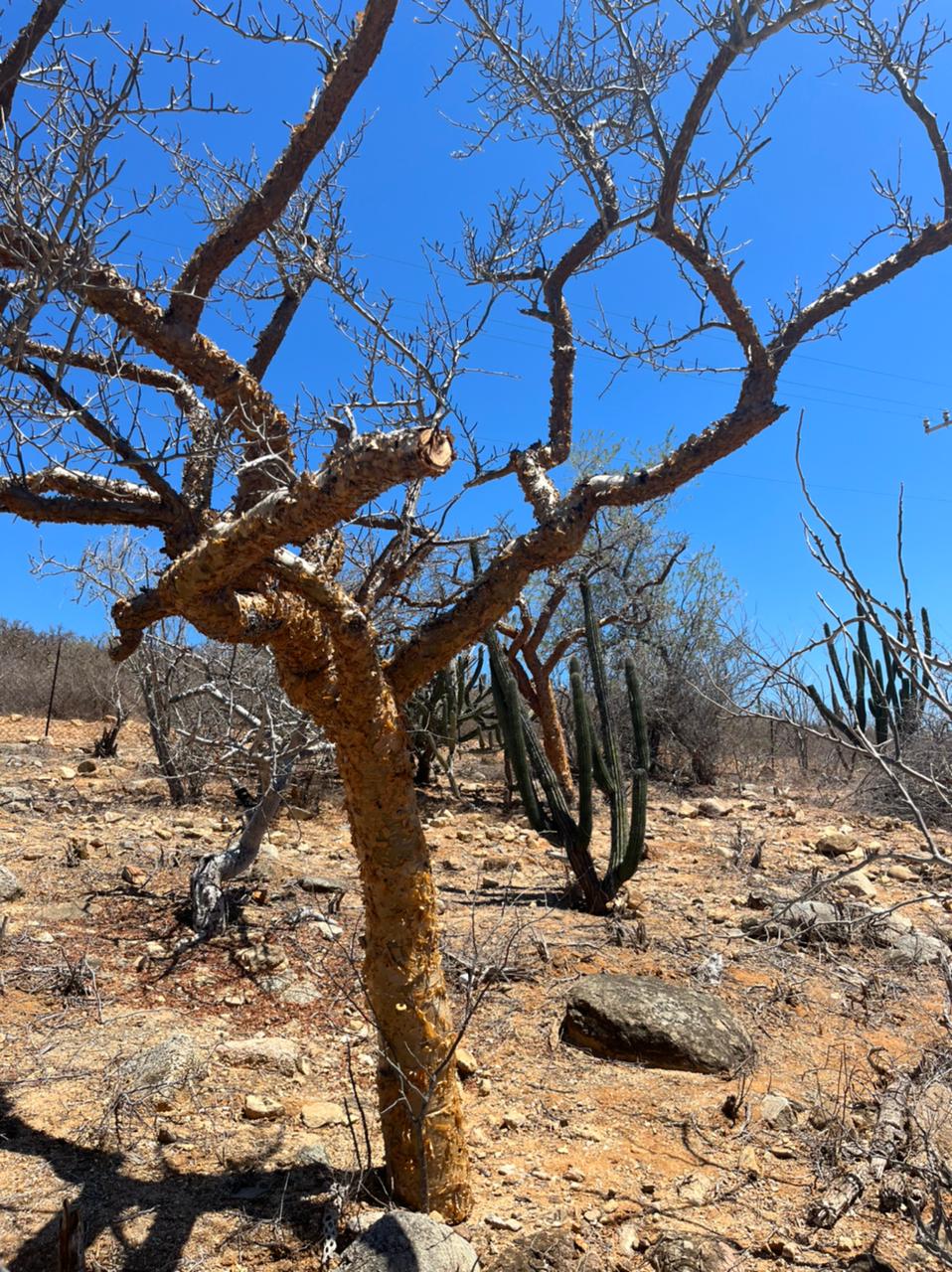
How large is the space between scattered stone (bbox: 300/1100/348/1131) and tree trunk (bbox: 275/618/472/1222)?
26.3 inches

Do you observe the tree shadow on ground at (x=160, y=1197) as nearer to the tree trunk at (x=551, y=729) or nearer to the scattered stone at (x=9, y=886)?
the scattered stone at (x=9, y=886)

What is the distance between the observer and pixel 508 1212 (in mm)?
3146

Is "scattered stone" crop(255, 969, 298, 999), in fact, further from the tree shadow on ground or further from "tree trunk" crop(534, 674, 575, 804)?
"tree trunk" crop(534, 674, 575, 804)

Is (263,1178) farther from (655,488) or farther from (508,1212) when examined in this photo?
(655,488)

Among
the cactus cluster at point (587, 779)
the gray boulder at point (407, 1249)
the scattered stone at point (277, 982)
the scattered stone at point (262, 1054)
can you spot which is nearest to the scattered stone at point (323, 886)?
the scattered stone at point (277, 982)

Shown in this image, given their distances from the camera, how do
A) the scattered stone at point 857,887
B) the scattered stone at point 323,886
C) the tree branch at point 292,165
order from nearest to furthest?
the tree branch at point 292,165 → the scattered stone at point 323,886 → the scattered stone at point 857,887

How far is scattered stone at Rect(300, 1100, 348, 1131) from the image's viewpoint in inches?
145

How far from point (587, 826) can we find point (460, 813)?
3272 mm

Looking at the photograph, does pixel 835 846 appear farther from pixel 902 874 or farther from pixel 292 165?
pixel 292 165

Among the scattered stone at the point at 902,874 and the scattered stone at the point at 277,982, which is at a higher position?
the scattered stone at the point at 902,874

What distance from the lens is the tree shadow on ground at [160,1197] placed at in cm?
282

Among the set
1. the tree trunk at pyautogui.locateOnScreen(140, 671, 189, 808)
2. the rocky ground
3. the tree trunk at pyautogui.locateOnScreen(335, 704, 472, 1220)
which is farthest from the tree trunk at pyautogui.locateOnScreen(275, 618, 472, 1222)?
the tree trunk at pyautogui.locateOnScreen(140, 671, 189, 808)

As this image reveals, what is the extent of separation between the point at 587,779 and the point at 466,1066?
3.10 metres

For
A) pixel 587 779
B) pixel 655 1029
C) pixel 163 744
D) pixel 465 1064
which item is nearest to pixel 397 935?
pixel 465 1064
